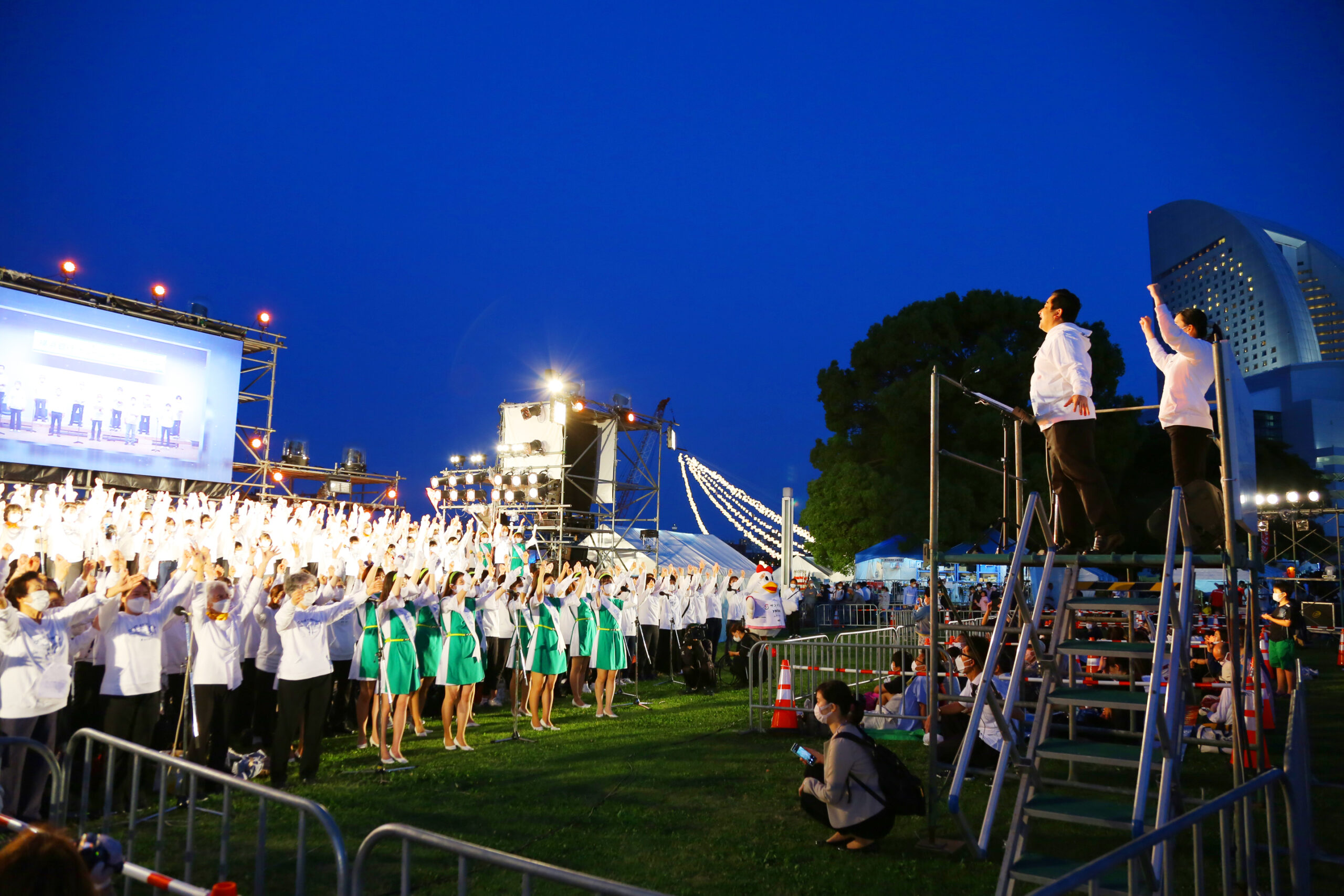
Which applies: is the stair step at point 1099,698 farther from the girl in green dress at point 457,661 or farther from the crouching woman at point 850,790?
the girl in green dress at point 457,661

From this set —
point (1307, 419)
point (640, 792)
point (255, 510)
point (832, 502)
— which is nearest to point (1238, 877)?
point (640, 792)

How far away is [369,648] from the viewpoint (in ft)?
30.5

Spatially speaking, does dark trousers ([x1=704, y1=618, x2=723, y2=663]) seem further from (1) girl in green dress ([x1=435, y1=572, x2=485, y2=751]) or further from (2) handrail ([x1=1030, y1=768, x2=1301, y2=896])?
(2) handrail ([x1=1030, y1=768, x2=1301, y2=896])

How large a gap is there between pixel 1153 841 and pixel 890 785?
382 centimetres

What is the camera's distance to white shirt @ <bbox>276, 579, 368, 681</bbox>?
7621 millimetres

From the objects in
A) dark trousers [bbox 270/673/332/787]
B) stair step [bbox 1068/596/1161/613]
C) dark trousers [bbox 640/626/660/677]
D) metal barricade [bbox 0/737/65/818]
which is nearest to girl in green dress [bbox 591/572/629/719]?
dark trousers [bbox 640/626/660/677]

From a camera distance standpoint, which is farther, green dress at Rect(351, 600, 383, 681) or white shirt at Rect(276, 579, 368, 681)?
green dress at Rect(351, 600, 383, 681)

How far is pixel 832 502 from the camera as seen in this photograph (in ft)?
99.0

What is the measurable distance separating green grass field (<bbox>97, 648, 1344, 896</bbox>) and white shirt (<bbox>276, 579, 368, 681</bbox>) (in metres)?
1.03

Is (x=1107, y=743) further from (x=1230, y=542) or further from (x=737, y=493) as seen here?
(x=737, y=493)

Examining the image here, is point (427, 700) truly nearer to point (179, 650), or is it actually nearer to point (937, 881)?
point (179, 650)

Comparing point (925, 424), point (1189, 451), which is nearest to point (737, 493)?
point (925, 424)

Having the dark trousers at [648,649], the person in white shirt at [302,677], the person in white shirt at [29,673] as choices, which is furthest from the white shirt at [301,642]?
the dark trousers at [648,649]

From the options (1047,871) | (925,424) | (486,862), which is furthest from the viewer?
(925,424)
